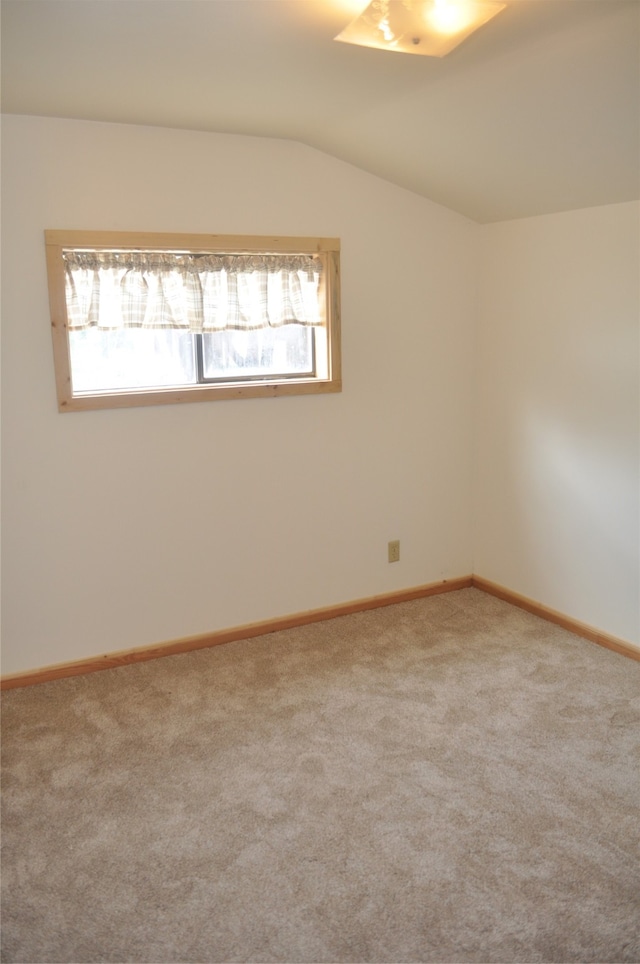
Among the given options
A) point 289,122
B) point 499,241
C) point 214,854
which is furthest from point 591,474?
point 214,854

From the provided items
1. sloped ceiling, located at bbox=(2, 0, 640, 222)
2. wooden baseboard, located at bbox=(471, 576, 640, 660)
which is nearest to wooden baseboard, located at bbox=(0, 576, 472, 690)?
wooden baseboard, located at bbox=(471, 576, 640, 660)

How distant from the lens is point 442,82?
2613 millimetres

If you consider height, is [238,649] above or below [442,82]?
below

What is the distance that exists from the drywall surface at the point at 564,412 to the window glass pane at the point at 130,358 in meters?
1.65

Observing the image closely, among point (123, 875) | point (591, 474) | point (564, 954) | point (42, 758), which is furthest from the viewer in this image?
point (591, 474)

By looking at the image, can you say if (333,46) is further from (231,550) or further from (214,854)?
(214,854)

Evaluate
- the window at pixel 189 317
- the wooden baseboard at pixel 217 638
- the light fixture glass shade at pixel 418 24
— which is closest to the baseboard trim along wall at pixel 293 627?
the wooden baseboard at pixel 217 638

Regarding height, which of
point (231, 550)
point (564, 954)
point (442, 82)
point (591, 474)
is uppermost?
point (442, 82)

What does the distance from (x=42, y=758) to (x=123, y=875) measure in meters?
0.74

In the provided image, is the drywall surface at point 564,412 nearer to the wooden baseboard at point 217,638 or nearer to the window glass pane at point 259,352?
the wooden baseboard at point 217,638

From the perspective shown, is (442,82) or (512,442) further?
(512,442)

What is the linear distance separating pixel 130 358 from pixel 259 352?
64 centimetres

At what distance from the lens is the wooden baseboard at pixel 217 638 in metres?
3.36

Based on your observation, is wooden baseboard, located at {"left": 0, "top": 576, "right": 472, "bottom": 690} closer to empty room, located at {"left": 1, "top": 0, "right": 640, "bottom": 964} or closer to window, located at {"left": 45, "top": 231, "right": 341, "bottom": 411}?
empty room, located at {"left": 1, "top": 0, "right": 640, "bottom": 964}
